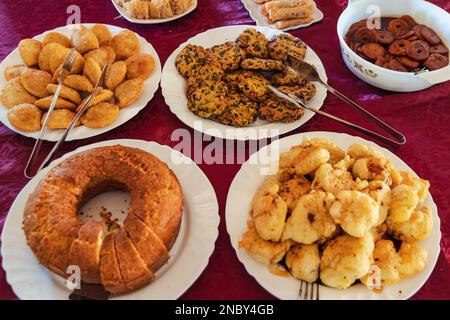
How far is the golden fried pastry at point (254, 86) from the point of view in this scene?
1358 mm

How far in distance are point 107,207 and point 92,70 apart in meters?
0.54

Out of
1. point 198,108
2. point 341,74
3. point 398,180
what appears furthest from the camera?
point 341,74

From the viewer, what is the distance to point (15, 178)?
4.13 ft

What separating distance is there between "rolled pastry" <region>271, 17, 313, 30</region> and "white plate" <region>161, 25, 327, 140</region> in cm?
11

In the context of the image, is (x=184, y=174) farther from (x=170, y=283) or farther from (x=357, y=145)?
(x=357, y=145)

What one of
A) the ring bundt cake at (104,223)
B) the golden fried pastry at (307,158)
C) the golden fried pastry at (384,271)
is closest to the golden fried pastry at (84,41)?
the ring bundt cake at (104,223)

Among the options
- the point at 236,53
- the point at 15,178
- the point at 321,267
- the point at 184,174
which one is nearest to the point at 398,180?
the point at 321,267

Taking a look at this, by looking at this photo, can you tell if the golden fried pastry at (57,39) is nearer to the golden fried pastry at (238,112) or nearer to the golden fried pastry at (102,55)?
the golden fried pastry at (102,55)

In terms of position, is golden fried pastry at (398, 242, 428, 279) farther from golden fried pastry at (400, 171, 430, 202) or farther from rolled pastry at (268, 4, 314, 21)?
rolled pastry at (268, 4, 314, 21)

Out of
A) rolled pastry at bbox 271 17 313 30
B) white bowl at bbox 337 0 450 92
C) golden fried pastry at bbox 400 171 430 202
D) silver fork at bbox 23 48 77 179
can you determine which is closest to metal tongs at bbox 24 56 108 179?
silver fork at bbox 23 48 77 179

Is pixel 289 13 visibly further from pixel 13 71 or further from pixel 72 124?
pixel 13 71

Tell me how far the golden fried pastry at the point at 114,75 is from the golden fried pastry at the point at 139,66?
0.03 metres
